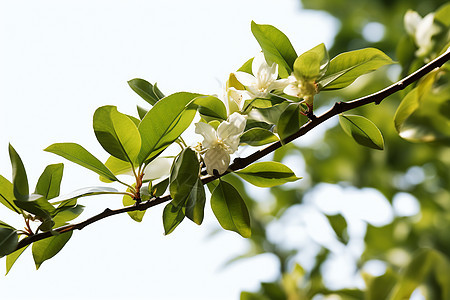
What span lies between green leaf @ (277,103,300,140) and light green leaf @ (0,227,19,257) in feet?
0.76

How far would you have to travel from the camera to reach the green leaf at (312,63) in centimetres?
36

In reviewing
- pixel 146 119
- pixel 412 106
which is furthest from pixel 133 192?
pixel 412 106

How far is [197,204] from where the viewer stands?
36cm

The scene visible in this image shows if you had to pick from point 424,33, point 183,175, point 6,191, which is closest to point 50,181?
point 6,191

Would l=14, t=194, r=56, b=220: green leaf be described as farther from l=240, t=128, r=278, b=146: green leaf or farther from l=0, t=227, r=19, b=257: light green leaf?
l=240, t=128, r=278, b=146: green leaf

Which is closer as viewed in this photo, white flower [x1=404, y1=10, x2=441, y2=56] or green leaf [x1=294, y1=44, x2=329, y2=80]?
green leaf [x1=294, y1=44, x2=329, y2=80]

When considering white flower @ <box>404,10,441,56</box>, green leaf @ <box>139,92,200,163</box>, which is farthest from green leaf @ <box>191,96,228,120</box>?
white flower @ <box>404,10,441,56</box>

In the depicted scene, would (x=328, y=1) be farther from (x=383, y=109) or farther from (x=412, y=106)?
(x=412, y=106)

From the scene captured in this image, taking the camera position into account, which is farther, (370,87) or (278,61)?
(370,87)

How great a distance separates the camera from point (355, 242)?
4.24 feet

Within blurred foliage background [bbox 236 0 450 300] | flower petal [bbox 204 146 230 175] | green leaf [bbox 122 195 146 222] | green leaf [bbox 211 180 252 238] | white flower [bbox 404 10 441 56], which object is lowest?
blurred foliage background [bbox 236 0 450 300]

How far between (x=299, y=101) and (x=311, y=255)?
1.01 metres

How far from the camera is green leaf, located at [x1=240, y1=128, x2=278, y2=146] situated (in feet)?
1.24

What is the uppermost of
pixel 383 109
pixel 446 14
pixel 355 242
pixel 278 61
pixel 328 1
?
pixel 278 61
